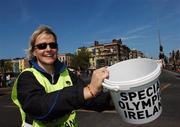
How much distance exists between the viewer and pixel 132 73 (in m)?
2.36

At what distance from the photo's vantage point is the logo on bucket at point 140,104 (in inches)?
80.9

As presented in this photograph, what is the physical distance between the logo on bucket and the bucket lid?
0.06 meters

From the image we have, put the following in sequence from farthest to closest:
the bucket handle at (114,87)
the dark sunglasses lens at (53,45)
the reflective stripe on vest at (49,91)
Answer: the dark sunglasses lens at (53,45) → the reflective stripe on vest at (49,91) → the bucket handle at (114,87)

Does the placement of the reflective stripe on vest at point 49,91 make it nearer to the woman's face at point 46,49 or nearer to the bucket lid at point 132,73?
the woman's face at point 46,49

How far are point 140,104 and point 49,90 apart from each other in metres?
0.68

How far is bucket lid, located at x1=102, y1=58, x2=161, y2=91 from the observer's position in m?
2.00

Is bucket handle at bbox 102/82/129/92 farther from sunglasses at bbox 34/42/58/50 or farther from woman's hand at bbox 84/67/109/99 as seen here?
sunglasses at bbox 34/42/58/50

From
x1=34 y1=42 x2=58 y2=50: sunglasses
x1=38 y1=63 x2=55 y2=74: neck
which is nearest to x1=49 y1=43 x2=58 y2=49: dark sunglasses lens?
x1=34 y1=42 x2=58 y2=50: sunglasses

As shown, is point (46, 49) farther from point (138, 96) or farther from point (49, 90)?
point (138, 96)

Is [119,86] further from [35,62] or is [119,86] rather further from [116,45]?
[116,45]

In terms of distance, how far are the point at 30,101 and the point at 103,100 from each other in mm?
667

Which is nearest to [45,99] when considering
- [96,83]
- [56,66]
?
[96,83]

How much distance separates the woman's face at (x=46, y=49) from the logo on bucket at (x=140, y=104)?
66 cm

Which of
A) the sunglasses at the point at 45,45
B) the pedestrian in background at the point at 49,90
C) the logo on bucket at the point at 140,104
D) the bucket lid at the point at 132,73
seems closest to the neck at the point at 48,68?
the pedestrian in background at the point at 49,90
